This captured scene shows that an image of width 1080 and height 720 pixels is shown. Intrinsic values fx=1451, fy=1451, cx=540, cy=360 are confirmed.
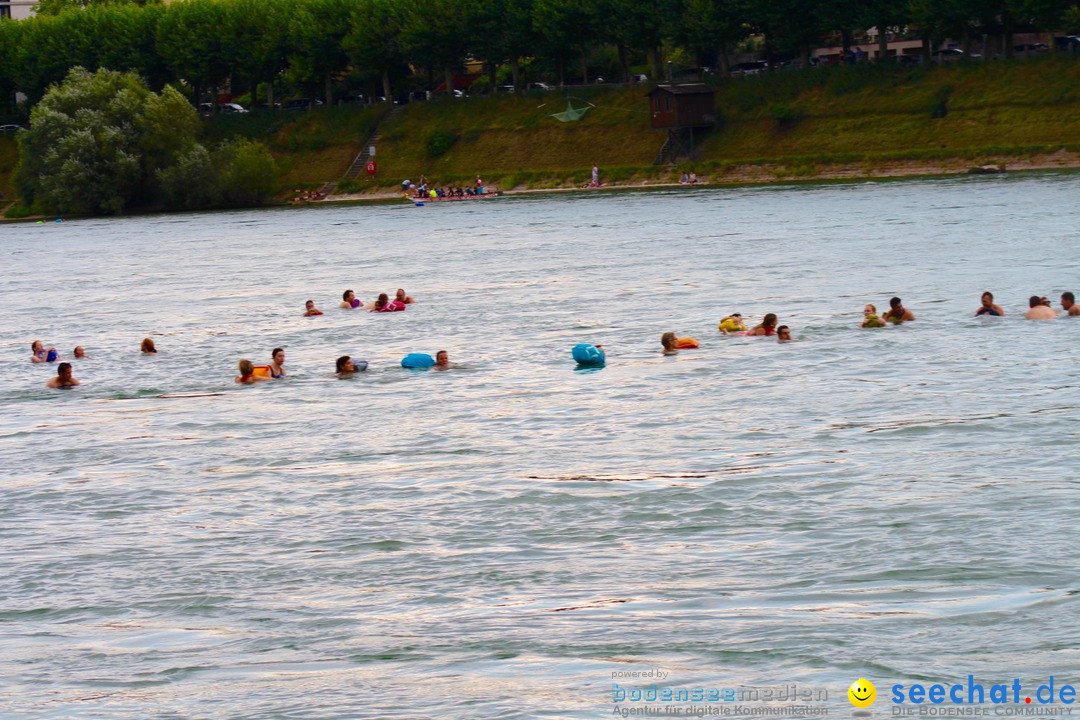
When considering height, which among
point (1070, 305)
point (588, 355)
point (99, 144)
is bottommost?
point (588, 355)

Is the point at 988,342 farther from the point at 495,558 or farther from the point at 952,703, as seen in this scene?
the point at 952,703

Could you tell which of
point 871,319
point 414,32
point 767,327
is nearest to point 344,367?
point 767,327

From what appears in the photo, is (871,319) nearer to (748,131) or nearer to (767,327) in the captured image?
(767,327)

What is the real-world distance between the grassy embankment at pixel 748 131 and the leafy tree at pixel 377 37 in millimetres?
3908

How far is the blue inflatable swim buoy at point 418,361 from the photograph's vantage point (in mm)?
29312

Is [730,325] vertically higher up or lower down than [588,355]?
higher up

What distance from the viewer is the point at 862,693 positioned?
11.9 m

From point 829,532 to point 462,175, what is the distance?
89.2m

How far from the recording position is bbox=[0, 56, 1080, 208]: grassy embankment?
84000 mm

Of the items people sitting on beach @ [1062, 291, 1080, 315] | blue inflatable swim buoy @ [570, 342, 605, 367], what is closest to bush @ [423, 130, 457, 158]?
people sitting on beach @ [1062, 291, 1080, 315]

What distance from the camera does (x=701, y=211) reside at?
70.6m

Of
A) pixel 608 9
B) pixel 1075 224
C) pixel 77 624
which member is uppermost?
pixel 608 9

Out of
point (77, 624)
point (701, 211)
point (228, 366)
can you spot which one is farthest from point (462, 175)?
point (77, 624)

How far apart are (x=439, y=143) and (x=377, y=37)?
14015mm
